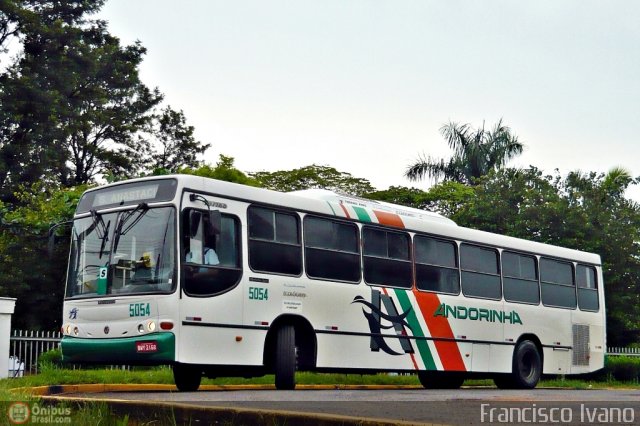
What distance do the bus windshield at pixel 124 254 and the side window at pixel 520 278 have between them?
855cm

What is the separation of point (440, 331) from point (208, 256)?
19.0 feet

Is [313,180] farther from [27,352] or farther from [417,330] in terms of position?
[417,330]

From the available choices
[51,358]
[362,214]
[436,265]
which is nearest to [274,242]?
[362,214]

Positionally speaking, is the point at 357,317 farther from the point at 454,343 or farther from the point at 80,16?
the point at 80,16

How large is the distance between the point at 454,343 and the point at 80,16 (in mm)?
34800

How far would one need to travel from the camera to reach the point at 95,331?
1435 centimetres

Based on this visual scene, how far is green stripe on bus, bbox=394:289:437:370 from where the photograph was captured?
17.5 metres

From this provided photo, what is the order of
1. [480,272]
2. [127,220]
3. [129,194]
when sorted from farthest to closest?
[480,272]
[129,194]
[127,220]

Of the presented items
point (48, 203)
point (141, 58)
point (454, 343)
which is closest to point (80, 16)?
point (141, 58)

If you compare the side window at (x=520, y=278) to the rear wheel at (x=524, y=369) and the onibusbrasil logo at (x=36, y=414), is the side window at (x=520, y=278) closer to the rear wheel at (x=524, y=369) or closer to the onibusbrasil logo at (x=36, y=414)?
the rear wheel at (x=524, y=369)

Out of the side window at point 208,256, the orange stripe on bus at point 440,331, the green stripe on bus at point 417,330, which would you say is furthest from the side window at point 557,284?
the side window at point 208,256

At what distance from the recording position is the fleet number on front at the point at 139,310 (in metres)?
13.8

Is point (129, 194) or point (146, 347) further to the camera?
point (129, 194)

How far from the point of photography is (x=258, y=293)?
14773mm
